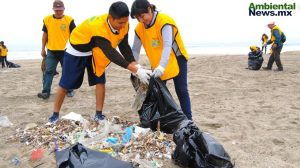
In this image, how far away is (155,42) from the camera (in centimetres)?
341

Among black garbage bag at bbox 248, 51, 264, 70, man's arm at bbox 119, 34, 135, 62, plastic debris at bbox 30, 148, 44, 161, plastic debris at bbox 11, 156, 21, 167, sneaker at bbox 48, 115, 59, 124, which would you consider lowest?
black garbage bag at bbox 248, 51, 264, 70

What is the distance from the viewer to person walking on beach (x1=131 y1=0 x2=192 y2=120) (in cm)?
322

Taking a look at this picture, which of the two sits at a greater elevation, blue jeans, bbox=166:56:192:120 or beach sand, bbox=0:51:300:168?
blue jeans, bbox=166:56:192:120

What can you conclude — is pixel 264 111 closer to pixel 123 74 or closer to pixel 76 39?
pixel 76 39

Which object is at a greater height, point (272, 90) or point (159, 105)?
point (159, 105)

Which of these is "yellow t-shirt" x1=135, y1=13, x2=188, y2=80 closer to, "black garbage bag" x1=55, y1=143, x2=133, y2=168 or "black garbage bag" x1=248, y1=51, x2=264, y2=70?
"black garbage bag" x1=55, y1=143, x2=133, y2=168

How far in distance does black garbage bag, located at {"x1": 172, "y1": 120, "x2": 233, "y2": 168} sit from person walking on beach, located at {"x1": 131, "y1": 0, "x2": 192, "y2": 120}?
2.67ft

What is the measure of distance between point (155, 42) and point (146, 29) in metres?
0.16

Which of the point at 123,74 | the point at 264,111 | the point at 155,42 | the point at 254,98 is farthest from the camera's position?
the point at 123,74

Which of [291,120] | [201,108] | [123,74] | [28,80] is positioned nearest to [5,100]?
[28,80]

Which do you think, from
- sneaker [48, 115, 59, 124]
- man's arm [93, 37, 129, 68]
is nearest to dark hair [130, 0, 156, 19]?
man's arm [93, 37, 129, 68]

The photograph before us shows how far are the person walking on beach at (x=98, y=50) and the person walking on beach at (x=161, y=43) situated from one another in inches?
5.2

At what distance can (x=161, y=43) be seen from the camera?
340cm

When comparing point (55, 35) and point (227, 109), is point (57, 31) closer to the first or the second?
point (55, 35)
